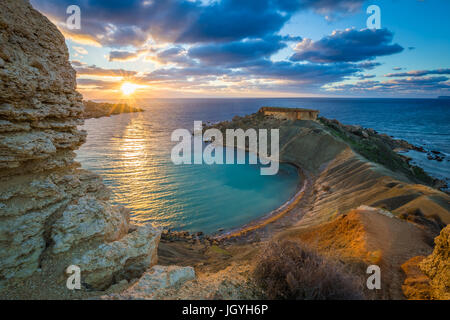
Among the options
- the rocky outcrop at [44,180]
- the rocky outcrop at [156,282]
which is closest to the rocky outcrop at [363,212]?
the rocky outcrop at [156,282]

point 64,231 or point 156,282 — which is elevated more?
point 64,231

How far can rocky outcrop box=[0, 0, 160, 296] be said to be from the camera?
15.4 feet

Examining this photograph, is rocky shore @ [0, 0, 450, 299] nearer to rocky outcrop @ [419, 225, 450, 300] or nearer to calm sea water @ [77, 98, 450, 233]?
rocky outcrop @ [419, 225, 450, 300]

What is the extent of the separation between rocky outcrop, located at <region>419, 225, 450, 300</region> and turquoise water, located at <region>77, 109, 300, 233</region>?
1141 cm

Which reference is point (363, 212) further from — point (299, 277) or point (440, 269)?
point (299, 277)

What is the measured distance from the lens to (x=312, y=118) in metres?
43.2

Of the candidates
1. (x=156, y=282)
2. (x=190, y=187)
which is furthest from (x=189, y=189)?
(x=156, y=282)

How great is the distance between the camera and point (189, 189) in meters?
22.1

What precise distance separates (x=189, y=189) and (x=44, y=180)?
16830mm

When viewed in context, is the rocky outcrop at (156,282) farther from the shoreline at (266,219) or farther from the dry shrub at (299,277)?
the shoreline at (266,219)

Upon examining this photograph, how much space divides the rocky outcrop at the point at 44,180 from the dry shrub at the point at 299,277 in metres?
3.57

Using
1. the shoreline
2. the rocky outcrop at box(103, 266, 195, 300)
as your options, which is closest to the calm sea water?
the shoreline
